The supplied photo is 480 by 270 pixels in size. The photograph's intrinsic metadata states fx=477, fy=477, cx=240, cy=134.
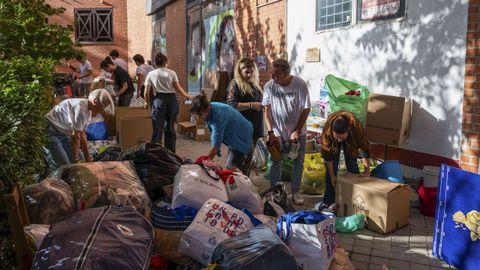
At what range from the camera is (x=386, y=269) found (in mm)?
3732

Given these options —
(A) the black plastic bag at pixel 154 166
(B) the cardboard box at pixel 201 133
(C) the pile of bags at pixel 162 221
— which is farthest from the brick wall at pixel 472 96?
(B) the cardboard box at pixel 201 133

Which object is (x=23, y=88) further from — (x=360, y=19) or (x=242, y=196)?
(x=360, y=19)

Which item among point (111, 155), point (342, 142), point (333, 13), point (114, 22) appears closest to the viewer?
point (111, 155)

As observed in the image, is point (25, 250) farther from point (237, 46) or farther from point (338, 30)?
point (237, 46)

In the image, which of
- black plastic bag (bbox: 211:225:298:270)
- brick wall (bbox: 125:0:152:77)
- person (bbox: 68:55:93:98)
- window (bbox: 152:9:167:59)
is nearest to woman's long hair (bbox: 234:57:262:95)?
black plastic bag (bbox: 211:225:298:270)

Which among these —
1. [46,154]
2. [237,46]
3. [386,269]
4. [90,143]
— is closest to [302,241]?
[386,269]

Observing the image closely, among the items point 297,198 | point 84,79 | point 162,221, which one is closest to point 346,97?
point 297,198

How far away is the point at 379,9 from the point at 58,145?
4403 millimetres

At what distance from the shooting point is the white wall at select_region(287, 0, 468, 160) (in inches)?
214

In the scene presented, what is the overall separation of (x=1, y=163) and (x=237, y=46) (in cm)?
855

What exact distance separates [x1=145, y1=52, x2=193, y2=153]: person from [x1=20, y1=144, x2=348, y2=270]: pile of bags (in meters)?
2.97

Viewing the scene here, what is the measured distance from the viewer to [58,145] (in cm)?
496

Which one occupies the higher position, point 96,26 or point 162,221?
point 96,26

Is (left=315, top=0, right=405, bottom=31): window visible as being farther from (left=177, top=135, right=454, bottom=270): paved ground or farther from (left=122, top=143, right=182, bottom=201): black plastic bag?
(left=122, top=143, right=182, bottom=201): black plastic bag
